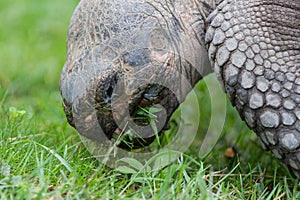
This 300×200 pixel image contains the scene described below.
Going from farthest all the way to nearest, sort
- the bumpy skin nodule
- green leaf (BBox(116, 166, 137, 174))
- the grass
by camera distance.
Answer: the bumpy skin nodule < green leaf (BBox(116, 166, 137, 174)) < the grass

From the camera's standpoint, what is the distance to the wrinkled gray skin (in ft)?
8.80

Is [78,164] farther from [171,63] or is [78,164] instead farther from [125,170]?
[171,63]

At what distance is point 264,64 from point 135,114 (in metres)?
0.62

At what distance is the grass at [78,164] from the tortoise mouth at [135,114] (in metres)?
0.17

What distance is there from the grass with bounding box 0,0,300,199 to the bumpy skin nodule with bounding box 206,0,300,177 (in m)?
0.22

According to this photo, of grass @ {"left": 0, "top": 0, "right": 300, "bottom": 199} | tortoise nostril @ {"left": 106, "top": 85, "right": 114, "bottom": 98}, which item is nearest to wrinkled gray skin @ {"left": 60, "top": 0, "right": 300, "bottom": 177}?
tortoise nostril @ {"left": 106, "top": 85, "right": 114, "bottom": 98}

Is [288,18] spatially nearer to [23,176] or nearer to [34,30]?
[23,176]

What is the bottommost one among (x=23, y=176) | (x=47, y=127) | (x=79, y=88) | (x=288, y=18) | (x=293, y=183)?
(x=293, y=183)

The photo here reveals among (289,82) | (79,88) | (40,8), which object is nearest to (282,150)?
(289,82)

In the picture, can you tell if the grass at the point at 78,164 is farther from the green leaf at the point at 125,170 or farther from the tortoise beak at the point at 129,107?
the tortoise beak at the point at 129,107

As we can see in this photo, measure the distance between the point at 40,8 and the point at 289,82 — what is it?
4.71 meters

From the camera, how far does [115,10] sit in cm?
A: 283

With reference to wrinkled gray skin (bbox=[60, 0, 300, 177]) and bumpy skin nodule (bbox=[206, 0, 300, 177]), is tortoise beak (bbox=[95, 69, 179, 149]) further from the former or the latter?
bumpy skin nodule (bbox=[206, 0, 300, 177])

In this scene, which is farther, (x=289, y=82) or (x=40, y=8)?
(x=40, y=8)
